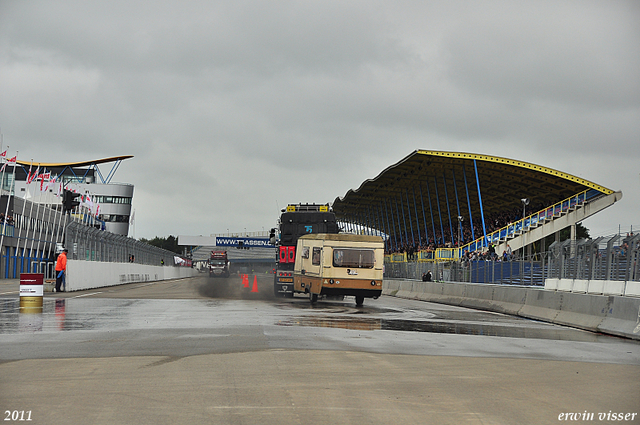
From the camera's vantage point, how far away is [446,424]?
6340mm

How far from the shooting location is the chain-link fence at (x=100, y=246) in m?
33.1

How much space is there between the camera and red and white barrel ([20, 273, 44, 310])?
19.2 m

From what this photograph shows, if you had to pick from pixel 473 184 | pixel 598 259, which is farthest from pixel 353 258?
pixel 473 184

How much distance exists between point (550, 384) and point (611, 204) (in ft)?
153

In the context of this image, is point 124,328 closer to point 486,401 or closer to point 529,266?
point 486,401

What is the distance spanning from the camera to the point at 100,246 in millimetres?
39344

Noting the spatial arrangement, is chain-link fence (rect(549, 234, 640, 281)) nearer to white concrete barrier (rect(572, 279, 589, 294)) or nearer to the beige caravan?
white concrete barrier (rect(572, 279, 589, 294))

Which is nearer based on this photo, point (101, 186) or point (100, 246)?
point (100, 246)

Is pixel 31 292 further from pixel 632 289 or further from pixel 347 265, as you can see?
pixel 632 289

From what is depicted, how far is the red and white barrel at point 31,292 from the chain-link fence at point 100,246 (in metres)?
13.4

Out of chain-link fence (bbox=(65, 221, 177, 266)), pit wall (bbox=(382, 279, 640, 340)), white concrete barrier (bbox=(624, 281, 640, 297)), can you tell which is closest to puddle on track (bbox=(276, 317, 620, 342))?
pit wall (bbox=(382, 279, 640, 340))

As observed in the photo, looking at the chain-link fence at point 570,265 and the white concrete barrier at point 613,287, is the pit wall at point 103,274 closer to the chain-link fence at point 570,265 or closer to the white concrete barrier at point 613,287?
the chain-link fence at point 570,265

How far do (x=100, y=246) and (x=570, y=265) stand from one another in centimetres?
2637

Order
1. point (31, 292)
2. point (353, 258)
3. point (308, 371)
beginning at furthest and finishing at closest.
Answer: point (353, 258) < point (31, 292) < point (308, 371)
